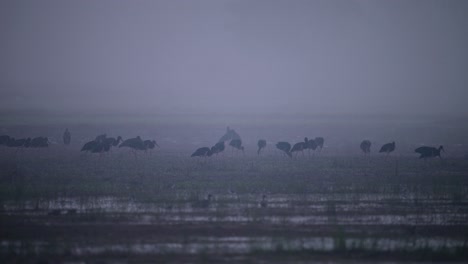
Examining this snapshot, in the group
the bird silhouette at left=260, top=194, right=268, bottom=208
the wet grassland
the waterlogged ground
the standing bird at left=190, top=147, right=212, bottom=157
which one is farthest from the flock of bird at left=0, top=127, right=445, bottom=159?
the bird silhouette at left=260, top=194, right=268, bottom=208

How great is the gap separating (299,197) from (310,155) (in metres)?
12.5

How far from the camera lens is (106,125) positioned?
5425 cm

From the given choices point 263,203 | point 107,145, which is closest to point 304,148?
point 107,145

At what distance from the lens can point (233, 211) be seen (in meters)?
→ 17.8

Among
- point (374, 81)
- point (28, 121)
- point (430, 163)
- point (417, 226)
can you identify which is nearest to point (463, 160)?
point (430, 163)

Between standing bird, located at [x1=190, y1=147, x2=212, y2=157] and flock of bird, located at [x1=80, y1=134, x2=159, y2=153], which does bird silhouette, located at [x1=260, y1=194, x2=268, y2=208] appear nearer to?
standing bird, located at [x1=190, y1=147, x2=212, y2=157]

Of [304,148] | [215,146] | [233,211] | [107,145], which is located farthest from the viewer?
[304,148]

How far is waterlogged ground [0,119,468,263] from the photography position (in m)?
14.1

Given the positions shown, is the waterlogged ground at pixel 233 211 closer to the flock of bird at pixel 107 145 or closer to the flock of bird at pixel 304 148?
the flock of bird at pixel 304 148

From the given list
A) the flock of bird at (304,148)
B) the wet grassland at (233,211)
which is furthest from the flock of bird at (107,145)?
the flock of bird at (304,148)

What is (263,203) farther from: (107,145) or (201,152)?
(107,145)

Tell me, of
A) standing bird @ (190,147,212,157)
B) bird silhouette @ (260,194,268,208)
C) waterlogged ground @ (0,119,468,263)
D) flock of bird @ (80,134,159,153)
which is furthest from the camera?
flock of bird @ (80,134,159,153)

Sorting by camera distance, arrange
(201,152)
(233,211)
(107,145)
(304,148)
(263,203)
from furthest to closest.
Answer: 1. (304,148)
2. (107,145)
3. (201,152)
4. (263,203)
5. (233,211)

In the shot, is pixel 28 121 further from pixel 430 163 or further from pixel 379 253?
pixel 379 253
